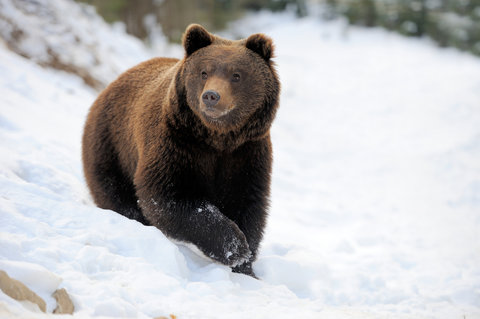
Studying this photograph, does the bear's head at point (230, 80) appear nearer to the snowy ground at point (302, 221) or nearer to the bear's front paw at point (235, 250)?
the bear's front paw at point (235, 250)

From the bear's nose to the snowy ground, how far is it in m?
1.13

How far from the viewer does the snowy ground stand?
122 inches

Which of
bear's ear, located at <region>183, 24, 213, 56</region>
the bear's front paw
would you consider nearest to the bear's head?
bear's ear, located at <region>183, 24, 213, 56</region>

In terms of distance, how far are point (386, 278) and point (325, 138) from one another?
7665mm

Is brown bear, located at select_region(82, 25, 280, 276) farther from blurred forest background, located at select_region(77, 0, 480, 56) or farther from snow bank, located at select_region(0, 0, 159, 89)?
blurred forest background, located at select_region(77, 0, 480, 56)

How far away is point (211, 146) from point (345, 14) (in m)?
26.6

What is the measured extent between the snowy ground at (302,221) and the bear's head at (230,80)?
112 cm

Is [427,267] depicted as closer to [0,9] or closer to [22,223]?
[22,223]

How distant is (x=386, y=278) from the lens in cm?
544

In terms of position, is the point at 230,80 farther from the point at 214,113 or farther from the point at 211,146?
the point at 211,146

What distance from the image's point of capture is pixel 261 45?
4.28 meters

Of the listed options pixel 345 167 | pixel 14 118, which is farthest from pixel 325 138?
pixel 14 118

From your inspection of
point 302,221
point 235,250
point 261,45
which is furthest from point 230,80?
point 302,221

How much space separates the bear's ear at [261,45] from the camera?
4.24m
